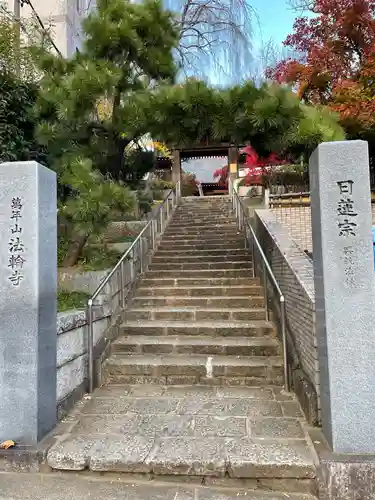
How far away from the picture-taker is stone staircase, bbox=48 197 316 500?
281 centimetres

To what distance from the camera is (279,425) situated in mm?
3359

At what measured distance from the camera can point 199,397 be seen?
13.5ft

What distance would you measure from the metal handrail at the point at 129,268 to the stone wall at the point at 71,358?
0.07 metres

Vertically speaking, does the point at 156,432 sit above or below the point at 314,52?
below

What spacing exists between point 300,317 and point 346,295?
1.14m

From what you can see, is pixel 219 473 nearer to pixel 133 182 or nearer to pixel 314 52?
pixel 133 182

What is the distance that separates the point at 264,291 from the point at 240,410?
244cm

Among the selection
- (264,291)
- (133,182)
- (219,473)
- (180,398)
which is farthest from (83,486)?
(133,182)

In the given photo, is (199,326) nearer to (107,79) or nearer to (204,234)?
(107,79)

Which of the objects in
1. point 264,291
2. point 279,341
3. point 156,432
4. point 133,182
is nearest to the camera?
point 156,432

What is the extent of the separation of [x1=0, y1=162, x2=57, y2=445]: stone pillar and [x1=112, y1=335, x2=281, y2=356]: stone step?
1.71 meters

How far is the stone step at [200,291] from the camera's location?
6.21 meters

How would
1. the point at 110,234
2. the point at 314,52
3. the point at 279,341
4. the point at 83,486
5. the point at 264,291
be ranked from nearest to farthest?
the point at 83,486
the point at 279,341
the point at 264,291
the point at 110,234
the point at 314,52

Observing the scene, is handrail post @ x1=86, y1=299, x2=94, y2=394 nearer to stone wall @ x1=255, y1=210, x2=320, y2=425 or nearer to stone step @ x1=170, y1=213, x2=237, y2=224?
stone wall @ x1=255, y1=210, x2=320, y2=425
